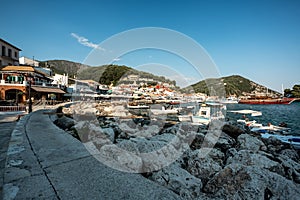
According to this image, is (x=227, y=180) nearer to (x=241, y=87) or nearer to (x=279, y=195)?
(x=279, y=195)

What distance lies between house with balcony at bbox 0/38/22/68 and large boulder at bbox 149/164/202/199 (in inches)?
1139

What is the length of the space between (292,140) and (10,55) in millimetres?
34204

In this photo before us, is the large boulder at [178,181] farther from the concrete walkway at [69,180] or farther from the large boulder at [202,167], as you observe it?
the large boulder at [202,167]

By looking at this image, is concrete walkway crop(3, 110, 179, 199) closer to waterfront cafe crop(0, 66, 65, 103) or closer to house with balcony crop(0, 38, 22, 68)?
waterfront cafe crop(0, 66, 65, 103)

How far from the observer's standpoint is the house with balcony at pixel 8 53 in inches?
888

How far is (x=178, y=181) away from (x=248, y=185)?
0.97 metres

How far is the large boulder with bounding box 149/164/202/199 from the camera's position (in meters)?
2.26

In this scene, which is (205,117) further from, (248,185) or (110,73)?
(248,185)

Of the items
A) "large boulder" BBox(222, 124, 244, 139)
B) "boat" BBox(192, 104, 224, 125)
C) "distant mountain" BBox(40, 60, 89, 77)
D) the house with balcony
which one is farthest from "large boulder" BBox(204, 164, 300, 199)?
"distant mountain" BBox(40, 60, 89, 77)

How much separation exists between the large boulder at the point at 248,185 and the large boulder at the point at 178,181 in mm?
258

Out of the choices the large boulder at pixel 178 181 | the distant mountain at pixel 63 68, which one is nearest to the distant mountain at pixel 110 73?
the large boulder at pixel 178 181

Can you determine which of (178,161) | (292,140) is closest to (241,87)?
(292,140)

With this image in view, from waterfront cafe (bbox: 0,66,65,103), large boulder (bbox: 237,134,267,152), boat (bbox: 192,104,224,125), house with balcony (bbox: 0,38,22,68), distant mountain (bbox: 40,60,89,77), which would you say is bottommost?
boat (bbox: 192,104,224,125)

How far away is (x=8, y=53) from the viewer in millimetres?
24094
